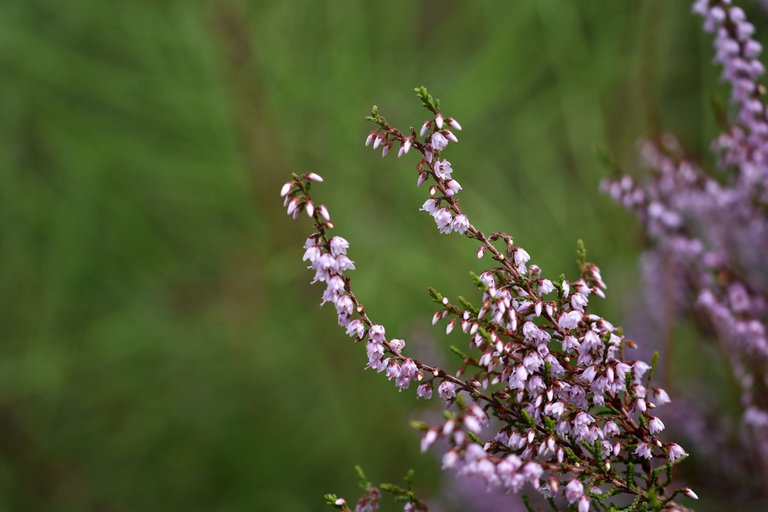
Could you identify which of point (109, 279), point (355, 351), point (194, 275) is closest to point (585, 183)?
point (355, 351)

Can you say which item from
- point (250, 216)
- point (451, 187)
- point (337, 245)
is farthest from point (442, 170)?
point (250, 216)

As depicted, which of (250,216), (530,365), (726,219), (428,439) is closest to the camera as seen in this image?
(428,439)

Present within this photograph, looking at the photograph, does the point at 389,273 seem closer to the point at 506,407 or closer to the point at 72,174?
the point at 72,174

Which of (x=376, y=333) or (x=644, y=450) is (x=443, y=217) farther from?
(x=644, y=450)

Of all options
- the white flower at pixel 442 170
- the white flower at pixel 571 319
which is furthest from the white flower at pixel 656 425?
the white flower at pixel 442 170

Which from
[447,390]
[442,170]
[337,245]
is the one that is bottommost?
[447,390]

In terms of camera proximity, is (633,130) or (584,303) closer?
(584,303)
